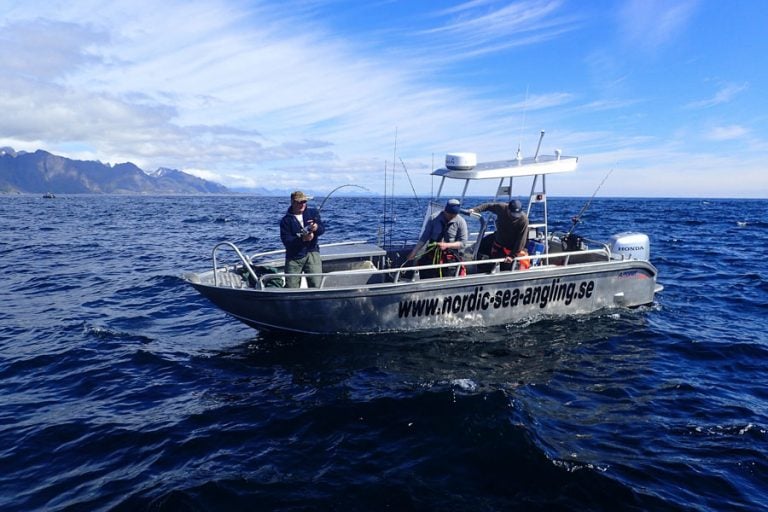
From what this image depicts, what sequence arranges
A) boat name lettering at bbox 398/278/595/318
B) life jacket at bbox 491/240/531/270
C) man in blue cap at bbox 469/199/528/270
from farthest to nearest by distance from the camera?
life jacket at bbox 491/240/531/270, man in blue cap at bbox 469/199/528/270, boat name lettering at bbox 398/278/595/318

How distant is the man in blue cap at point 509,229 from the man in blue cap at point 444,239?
854 millimetres

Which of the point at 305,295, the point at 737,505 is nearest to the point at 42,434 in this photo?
the point at 305,295

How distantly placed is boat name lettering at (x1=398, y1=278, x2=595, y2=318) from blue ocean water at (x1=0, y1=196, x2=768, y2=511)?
538mm

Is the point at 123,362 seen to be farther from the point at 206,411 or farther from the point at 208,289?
the point at 206,411

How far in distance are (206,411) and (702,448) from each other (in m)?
6.70

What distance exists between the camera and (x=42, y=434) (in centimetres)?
620

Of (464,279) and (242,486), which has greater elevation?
(464,279)

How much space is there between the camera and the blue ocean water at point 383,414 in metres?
5.00

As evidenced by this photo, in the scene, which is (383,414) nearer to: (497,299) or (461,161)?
(497,299)

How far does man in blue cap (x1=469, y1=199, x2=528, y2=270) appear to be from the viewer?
9961 mm

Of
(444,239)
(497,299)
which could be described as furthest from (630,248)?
(444,239)

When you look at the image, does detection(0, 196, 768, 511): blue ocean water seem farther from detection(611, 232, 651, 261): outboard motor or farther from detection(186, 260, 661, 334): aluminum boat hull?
detection(611, 232, 651, 261): outboard motor

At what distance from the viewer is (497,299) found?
9.75 metres

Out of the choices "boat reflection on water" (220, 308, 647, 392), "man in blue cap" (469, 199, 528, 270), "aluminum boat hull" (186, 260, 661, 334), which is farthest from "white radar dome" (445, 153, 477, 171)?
"boat reflection on water" (220, 308, 647, 392)
